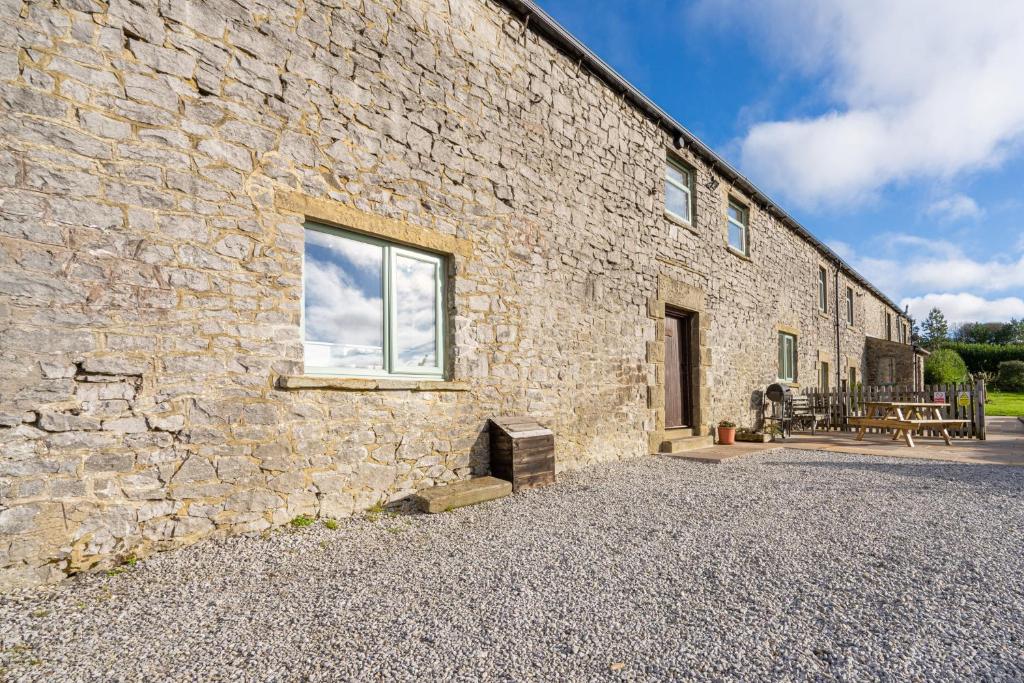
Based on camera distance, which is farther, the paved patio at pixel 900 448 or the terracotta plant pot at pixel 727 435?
the terracotta plant pot at pixel 727 435

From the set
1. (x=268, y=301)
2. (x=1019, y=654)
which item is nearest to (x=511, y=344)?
(x=268, y=301)

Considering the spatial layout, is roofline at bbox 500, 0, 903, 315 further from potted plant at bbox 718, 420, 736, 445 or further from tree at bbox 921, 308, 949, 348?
tree at bbox 921, 308, 949, 348

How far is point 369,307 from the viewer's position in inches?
187

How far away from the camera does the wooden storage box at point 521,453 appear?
5.30 meters

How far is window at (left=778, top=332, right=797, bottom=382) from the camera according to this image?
40.8 ft

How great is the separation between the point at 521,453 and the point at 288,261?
2894 millimetres

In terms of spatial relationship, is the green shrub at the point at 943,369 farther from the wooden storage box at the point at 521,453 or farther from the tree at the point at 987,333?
the tree at the point at 987,333

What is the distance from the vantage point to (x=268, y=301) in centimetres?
398

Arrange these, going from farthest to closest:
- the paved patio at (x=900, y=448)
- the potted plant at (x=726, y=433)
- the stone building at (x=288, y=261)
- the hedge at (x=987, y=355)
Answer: the hedge at (x=987, y=355)
the potted plant at (x=726, y=433)
the paved patio at (x=900, y=448)
the stone building at (x=288, y=261)

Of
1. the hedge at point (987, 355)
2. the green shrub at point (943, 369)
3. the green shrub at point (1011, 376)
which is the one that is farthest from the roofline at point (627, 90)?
the hedge at point (987, 355)

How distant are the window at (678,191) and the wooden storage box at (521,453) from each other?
4.95 metres

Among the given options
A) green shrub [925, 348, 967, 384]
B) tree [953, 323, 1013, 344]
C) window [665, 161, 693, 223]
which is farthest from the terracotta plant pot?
tree [953, 323, 1013, 344]

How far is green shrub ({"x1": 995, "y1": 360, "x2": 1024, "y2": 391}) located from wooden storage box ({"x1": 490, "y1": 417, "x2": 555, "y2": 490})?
37129mm

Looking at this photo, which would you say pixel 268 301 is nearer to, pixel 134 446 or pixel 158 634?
pixel 134 446
